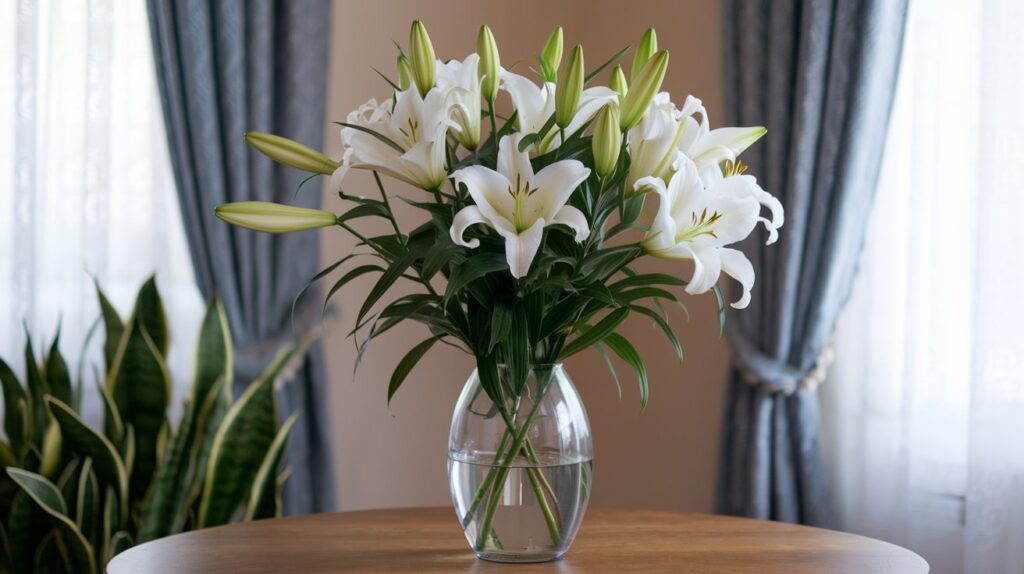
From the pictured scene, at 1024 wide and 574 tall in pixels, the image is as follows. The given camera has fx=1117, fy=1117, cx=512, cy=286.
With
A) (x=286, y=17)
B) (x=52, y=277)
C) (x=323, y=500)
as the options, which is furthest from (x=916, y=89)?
(x=52, y=277)

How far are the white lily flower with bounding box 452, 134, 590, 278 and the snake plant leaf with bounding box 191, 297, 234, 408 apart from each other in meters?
1.27

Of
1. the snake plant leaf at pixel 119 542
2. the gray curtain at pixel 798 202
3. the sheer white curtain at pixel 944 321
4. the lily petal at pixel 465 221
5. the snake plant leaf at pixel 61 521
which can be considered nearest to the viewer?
the lily petal at pixel 465 221

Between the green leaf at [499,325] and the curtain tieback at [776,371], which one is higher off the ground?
the green leaf at [499,325]

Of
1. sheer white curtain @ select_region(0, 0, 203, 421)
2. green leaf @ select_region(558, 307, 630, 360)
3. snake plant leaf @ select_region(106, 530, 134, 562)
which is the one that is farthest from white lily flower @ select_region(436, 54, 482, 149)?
sheer white curtain @ select_region(0, 0, 203, 421)

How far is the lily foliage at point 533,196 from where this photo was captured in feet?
3.77

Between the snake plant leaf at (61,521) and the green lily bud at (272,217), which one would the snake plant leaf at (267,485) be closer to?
the snake plant leaf at (61,521)

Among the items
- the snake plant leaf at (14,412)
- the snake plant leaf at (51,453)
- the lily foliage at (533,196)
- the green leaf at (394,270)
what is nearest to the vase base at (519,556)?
the lily foliage at (533,196)

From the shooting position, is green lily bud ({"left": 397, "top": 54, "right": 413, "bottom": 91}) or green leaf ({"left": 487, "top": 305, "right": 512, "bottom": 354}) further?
Answer: green lily bud ({"left": 397, "top": 54, "right": 413, "bottom": 91})

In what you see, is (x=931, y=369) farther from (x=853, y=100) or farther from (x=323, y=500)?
(x=323, y=500)

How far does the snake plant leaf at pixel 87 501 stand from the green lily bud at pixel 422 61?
3.94ft

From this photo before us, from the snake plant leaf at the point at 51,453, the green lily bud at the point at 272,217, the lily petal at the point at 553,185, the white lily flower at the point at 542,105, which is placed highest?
the white lily flower at the point at 542,105

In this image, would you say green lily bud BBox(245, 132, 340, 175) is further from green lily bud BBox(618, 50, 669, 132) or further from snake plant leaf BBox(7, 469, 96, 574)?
snake plant leaf BBox(7, 469, 96, 574)

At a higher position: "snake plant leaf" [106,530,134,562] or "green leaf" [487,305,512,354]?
"green leaf" [487,305,512,354]

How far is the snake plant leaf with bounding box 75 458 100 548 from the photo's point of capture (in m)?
2.07
